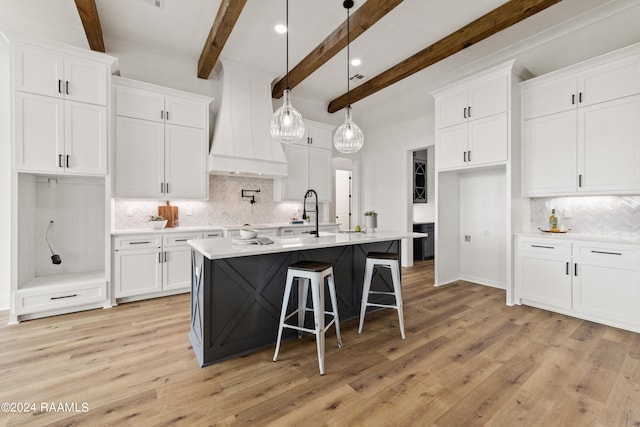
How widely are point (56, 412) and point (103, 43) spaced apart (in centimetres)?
424

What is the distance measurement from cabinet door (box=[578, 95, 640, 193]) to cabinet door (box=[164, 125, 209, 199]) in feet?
16.3

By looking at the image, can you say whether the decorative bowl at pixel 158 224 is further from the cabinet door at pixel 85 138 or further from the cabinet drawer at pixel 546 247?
the cabinet drawer at pixel 546 247

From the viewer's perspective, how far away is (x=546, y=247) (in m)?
3.46

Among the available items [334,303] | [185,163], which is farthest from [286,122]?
[185,163]

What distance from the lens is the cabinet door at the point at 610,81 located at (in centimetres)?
298

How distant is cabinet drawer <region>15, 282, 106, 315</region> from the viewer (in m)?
3.05

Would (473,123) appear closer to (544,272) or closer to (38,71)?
(544,272)

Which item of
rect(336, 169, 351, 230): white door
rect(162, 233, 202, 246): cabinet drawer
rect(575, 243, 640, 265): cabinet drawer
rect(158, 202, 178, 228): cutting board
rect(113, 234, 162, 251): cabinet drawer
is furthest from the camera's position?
rect(336, 169, 351, 230): white door

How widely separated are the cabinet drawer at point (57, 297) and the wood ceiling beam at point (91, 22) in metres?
3.02

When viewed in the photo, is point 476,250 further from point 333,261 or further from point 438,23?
point 438,23

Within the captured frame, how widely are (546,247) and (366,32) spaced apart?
139 inches

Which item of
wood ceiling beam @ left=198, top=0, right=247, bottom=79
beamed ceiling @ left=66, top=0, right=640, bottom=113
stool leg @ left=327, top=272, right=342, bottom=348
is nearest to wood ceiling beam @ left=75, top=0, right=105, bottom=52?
beamed ceiling @ left=66, top=0, right=640, bottom=113

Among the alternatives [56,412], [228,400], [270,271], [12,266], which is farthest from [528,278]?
[12,266]

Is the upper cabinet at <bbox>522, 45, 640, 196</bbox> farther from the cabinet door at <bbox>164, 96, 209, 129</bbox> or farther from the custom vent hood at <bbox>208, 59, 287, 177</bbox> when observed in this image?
the cabinet door at <bbox>164, 96, 209, 129</bbox>
